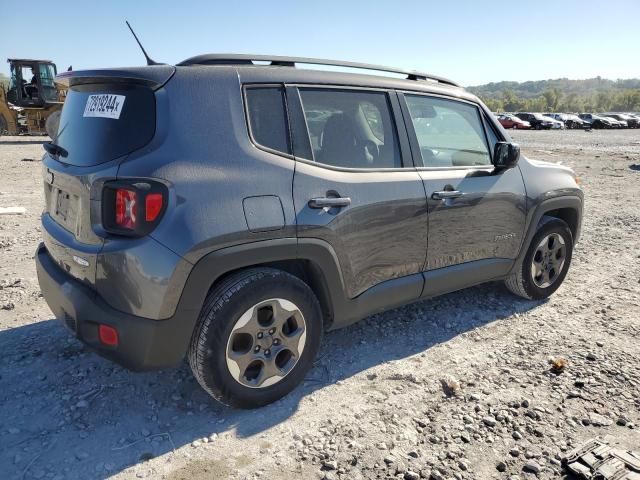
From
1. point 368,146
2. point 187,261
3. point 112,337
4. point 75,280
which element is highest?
point 368,146

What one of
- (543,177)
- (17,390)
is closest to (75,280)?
(17,390)

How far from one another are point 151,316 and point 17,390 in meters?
1.25

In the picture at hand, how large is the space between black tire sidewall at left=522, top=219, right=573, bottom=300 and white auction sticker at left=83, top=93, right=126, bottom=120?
3.39 m

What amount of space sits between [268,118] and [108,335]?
1.40 metres

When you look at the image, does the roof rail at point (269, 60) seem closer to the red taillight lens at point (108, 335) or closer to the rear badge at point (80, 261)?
the rear badge at point (80, 261)

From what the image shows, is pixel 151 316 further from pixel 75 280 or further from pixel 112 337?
pixel 75 280

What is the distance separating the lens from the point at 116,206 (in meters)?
2.40

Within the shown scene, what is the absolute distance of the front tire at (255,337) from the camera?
2572 mm

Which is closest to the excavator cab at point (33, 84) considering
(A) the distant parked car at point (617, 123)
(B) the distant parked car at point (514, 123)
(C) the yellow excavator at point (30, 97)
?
(C) the yellow excavator at point (30, 97)

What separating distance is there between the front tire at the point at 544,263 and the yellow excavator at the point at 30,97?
21025mm

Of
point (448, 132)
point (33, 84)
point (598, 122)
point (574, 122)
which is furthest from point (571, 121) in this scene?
point (448, 132)

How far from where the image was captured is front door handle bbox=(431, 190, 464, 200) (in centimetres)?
340

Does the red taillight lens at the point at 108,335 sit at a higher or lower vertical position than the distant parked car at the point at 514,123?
lower

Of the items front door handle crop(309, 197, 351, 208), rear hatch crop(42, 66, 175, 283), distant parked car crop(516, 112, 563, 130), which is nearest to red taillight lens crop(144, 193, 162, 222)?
rear hatch crop(42, 66, 175, 283)
